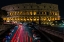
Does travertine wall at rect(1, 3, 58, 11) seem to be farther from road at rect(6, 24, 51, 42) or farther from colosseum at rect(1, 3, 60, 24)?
road at rect(6, 24, 51, 42)

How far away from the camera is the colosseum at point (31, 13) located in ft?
543

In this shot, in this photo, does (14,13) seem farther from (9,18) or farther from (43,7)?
(43,7)

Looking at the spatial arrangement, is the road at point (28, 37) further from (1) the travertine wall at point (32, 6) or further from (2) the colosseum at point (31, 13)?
(1) the travertine wall at point (32, 6)

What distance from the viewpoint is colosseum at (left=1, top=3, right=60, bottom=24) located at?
166 metres

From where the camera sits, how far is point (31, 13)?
168 m

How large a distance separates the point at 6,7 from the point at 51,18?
46323 mm

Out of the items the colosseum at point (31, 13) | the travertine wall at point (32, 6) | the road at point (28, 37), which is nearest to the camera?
the road at point (28, 37)

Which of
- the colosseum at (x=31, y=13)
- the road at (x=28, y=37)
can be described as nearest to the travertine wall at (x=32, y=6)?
the colosseum at (x=31, y=13)

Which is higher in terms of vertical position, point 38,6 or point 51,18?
point 38,6

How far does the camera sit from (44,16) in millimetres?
168750

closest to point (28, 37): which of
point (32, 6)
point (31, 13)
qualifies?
point (31, 13)

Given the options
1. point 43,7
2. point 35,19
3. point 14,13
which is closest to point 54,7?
point 43,7

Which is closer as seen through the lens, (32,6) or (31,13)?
(31,13)

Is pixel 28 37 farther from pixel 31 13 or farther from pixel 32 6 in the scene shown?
pixel 32 6
